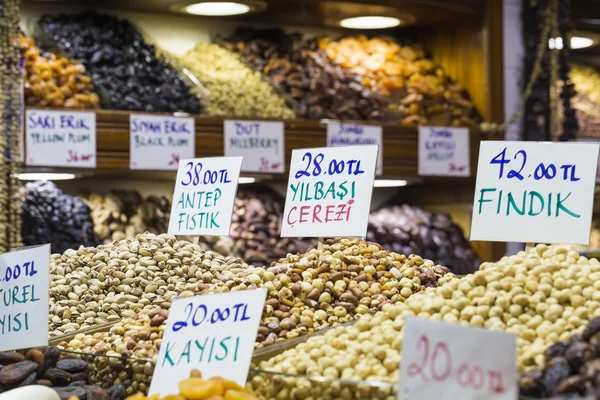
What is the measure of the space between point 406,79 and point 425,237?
961 millimetres

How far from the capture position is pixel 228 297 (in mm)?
2045

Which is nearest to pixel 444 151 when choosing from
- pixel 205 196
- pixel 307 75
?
pixel 307 75

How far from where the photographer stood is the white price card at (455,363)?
1574 mm

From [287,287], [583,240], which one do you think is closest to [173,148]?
[287,287]

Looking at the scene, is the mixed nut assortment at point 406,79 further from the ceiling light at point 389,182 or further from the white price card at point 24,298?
the white price card at point 24,298

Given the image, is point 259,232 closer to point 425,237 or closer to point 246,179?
point 246,179

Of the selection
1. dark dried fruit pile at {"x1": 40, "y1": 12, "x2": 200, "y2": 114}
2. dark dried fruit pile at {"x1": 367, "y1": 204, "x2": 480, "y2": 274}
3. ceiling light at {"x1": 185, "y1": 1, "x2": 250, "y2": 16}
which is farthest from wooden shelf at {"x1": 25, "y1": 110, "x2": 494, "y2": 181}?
ceiling light at {"x1": 185, "y1": 1, "x2": 250, "y2": 16}

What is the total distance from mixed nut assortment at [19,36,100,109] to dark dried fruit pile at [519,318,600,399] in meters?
3.14

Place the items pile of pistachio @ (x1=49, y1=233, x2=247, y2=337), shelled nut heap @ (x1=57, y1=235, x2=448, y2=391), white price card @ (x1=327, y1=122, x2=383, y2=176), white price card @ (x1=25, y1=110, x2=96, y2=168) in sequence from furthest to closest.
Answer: white price card @ (x1=327, y1=122, x2=383, y2=176) < white price card @ (x1=25, y1=110, x2=96, y2=168) < pile of pistachio @ (x1=49, y1=233, x2=247, y2=337) < shelled nut heap @ (x1=57, y1=235, x2=448, y2=391)

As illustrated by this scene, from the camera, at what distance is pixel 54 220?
14.4 feet

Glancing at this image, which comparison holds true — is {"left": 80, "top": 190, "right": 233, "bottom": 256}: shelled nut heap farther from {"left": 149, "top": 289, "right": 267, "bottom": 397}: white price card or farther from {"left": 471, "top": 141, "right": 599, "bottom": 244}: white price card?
{"left": 149, "top": 289, "right": 267, "bottom": 397}: white price card

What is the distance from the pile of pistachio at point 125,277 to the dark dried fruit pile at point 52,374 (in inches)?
11.5

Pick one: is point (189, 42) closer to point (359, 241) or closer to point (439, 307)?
point (359, 241)

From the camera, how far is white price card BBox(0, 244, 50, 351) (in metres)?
2.39
